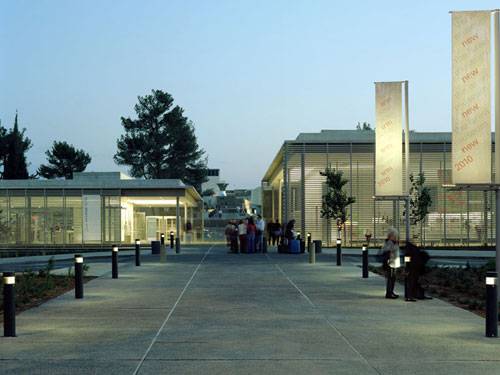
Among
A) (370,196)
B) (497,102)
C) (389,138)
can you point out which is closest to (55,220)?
(370,196)

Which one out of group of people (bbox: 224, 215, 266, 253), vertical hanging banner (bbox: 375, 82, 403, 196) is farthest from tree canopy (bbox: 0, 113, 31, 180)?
vertical hanging banner (bbox: 375, 82, 403, 196)

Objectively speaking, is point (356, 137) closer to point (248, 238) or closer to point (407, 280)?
point (248, 238)

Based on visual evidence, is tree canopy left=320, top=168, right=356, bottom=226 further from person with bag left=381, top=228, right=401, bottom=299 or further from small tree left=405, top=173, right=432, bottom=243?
person with bag left=381, top=228, right=401, bottom=299

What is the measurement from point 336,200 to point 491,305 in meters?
37.6

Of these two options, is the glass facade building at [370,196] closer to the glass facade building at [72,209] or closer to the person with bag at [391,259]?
the glass facade building at [72,209]

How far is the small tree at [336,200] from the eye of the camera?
1943 inches

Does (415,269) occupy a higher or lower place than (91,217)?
higher

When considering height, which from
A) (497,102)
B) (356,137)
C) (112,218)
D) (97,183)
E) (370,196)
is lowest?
(112,218)

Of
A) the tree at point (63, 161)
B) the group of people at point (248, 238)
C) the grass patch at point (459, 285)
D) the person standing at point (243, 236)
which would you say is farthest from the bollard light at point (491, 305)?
the tree at point (63, 161)

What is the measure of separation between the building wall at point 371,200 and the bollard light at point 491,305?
40.4 m

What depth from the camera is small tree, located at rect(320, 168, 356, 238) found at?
162 ft

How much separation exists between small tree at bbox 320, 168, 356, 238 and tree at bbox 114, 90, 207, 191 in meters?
49.2

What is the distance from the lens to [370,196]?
2112 inches

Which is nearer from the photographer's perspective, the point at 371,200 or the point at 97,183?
the point at 371,200
